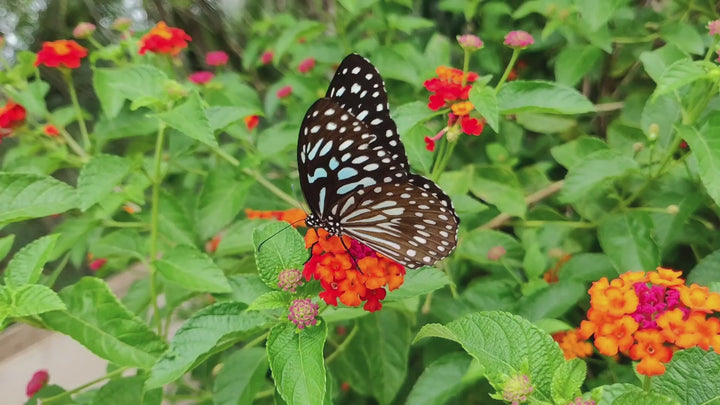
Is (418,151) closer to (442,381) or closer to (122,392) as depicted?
(442,381)

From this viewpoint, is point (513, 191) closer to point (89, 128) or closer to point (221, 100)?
point (221, 100)

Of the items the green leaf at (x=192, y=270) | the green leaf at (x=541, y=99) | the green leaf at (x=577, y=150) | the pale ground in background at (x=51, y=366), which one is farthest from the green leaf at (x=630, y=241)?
the pale ground in background at (x=51, y=366)

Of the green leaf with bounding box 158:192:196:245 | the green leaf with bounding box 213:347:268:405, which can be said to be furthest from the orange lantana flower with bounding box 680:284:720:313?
the green leaf with bounding box 158:192:196:245

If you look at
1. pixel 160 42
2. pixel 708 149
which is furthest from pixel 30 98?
pixel 708 149

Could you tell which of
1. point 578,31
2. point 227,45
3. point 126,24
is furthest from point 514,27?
point 227,45

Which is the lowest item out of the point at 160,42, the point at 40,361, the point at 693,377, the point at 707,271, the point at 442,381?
the point at 40,361

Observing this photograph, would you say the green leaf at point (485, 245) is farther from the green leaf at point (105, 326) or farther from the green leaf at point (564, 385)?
the green leaf at point (105, 326)
